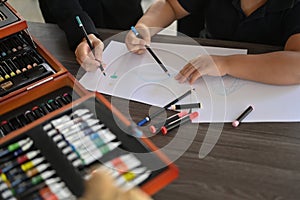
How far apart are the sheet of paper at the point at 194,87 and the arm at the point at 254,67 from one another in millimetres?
14

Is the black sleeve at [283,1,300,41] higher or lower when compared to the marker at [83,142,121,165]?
lower

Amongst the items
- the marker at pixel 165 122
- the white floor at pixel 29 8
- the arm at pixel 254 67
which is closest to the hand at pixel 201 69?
the arm at pixel 254 67

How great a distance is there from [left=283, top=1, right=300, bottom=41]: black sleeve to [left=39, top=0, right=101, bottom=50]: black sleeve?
1.44 ft

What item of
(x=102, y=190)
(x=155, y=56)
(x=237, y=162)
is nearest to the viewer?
(x=102, y=190)

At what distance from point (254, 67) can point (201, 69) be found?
11 centimetres

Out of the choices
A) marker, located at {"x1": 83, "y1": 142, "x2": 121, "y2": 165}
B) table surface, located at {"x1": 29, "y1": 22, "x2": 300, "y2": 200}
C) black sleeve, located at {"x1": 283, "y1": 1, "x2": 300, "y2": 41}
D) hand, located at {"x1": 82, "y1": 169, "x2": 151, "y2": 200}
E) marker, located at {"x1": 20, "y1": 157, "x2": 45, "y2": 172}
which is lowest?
table surface, located at {"x1": 29, "y1": 22, "x2": 300, "y2": 200}

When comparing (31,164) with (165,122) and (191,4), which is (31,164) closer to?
(165,122)

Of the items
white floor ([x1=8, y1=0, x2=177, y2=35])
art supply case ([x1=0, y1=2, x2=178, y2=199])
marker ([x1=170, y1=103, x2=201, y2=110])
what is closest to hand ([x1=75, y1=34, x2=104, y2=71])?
art supply case ([x1=0, y1=2, x2=178, y2=199])

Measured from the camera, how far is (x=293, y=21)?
875 millimetres

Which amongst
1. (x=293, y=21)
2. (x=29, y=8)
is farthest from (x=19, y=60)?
(x=29, y=8)

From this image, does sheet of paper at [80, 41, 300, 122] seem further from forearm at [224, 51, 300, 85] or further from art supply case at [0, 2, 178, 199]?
art supply case at [0, 2, 178, 199]

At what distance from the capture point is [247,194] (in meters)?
0.60

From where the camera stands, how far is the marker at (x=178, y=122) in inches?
27.4

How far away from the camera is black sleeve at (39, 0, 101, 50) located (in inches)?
35.4
